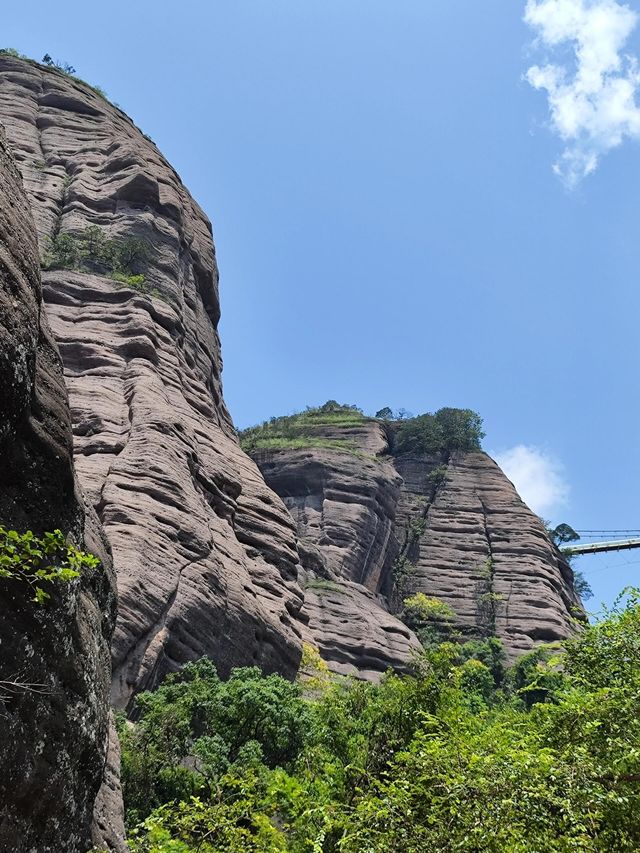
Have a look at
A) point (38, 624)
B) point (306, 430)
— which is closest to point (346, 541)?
point (306, 430)

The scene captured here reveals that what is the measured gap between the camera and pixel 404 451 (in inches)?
3344

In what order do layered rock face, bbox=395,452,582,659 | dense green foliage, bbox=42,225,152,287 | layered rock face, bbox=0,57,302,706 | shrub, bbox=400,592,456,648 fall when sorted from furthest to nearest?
1. shrub, bbox=400,592,456,648
2. layered rock face, bbox=395,452,582,659
3. dense green foliage, bbox=42,225,152,287
4. layered rock face, bbox=0,57,302,706

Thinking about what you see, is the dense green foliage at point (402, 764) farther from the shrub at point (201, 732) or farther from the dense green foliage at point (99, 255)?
the dense green foliage at point (99, 255)

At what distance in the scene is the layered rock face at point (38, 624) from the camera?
6.62 metres

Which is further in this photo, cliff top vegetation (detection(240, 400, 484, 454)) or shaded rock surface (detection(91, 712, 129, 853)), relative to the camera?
cliff top vegetation (detection(240, 400, 484, 454))

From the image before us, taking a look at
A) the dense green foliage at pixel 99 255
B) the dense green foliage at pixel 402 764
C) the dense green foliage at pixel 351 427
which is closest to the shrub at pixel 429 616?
the dense green foliage at pixel 351 427

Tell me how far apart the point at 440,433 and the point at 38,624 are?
7983 centimetres

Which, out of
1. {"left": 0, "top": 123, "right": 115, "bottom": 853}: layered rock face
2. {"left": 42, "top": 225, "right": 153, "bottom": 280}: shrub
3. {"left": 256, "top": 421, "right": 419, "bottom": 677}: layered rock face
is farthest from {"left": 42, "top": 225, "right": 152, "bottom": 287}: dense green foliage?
{"left": 0, "top": 123, "right": 115, "bottom": 853}: layered rock face

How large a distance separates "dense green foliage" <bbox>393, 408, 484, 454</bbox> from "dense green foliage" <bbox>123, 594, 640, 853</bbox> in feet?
201

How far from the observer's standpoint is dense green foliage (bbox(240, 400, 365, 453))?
236 feet

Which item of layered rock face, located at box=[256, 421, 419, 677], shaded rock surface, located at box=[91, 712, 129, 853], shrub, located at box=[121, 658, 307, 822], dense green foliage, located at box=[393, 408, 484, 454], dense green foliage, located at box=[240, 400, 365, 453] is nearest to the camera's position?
shaded rock surface, located at box=[91, 712, 129, 853]

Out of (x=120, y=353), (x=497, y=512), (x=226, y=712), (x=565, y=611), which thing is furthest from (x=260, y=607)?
(x=497, y=512)

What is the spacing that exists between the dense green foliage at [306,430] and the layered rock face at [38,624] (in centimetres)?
6116

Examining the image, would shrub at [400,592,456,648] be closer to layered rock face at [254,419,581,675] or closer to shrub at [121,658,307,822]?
layered rock face at [254,419,581,675]
